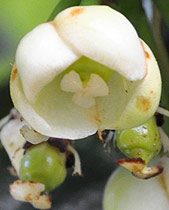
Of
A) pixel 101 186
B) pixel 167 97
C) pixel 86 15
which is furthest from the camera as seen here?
pixel 101 186

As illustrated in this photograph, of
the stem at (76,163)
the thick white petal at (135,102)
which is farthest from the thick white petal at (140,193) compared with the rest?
the thick white petal at (135,102)

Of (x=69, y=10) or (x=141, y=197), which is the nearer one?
(x=69, y=10)

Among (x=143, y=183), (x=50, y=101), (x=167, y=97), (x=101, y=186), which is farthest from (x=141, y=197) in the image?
(x=101, y=186)

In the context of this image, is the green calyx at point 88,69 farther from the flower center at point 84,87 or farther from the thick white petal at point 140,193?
the thick white petal at point 140,193

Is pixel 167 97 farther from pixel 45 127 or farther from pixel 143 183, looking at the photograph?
pixel 45 127

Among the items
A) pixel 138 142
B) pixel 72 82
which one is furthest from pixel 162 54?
pixel 72 82

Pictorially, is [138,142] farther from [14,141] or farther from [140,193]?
[14,141]
